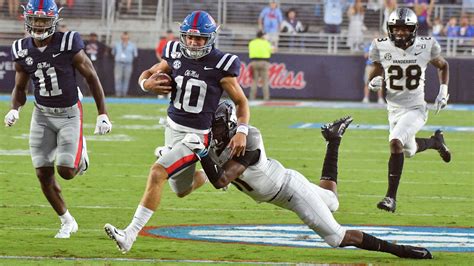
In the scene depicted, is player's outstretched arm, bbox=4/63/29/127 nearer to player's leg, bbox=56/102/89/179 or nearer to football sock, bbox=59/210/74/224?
player's leg, bbox=56/102/89/179

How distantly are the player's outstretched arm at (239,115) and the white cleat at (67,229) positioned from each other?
1600 mm

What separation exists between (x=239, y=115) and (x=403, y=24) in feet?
10.3

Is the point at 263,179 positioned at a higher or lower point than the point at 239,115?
lower

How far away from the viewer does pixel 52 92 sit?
8.45 meters

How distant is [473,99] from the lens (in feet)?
81.8

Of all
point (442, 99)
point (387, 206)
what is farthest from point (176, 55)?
point (442, 99)

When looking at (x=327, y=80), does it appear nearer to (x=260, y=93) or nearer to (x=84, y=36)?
(x=260, y=93)

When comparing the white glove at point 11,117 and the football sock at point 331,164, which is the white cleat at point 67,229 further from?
the football sock at point 331,164

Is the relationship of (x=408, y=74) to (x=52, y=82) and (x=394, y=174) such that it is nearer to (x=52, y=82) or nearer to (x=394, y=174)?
(x=394, y=174)

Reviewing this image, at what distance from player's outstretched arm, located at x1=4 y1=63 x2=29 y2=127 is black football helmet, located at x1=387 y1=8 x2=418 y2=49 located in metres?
3.25

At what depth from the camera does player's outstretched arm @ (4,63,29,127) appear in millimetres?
8430

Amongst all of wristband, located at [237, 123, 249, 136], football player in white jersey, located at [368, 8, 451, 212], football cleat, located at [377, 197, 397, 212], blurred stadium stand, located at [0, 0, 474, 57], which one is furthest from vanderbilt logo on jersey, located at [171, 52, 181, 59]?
blurred stadium stand, located at [0, 0, 474, 57]

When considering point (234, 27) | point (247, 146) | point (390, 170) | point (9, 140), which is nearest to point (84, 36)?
point (234, 27)

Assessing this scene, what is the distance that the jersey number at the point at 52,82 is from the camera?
840 centimetres
